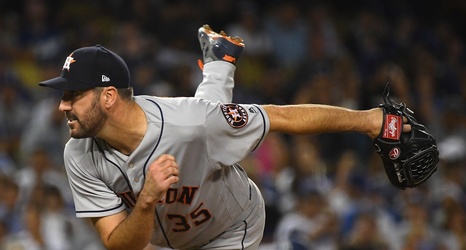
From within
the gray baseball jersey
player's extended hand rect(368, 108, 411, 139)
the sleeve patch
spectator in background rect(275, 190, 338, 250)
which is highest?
player's extended hand rect(368, 108, 411, 139)

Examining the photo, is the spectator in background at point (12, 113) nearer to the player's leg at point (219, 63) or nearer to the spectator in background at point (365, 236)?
the spectator in background at point (365, 236)

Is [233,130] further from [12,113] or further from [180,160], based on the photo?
[12,113]

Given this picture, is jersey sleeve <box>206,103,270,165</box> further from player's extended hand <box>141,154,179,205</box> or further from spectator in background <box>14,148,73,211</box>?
spectator in background <box>14,148,73,211</box>

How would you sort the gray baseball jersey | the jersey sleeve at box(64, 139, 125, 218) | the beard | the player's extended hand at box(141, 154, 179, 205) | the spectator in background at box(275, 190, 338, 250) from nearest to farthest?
the player's extended hand at box(141, 154, 179, 205)
the beard
the gray baseball jersey
the jersey sleeve at box(64, 139, 125, 218)
the spectator in background at box(275, 190, 338, 250)

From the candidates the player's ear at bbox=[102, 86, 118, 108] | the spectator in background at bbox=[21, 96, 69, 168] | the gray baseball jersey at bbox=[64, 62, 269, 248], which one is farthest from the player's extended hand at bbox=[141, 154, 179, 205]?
the spectator in background at bbox=[21, 96, 69, 168]

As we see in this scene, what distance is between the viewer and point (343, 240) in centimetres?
706

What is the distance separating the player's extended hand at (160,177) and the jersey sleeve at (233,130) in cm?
29

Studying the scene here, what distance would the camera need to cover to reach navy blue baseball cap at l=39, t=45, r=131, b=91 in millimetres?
3615

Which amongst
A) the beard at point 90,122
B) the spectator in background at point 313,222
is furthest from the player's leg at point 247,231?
the spectator in background at point 313,222

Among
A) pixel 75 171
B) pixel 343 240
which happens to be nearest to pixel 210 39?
pixel 75 171

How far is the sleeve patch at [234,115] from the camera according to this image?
3.82m

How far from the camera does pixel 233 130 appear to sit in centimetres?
382

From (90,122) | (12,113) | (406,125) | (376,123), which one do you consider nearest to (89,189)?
(90,122)

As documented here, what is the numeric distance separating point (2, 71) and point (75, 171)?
452cm
